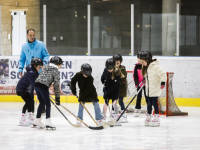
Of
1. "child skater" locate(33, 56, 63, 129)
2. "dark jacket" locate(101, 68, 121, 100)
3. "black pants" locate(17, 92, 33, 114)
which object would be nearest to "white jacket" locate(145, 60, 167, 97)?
"dark jacket" locate(101, 68, 121, 100)

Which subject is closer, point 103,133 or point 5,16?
point 103,133

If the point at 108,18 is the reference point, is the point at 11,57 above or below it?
below

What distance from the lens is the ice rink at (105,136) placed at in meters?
3.85

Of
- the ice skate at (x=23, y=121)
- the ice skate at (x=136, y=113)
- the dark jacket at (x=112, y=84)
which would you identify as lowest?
the ice skate at (x=136, y=113)

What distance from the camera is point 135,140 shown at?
13.8 feet

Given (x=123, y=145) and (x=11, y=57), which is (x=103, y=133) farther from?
(x=11, y=57)

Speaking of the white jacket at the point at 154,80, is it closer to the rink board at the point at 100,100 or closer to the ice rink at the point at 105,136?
the ice rink at the point at 105,136

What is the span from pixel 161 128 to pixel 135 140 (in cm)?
105

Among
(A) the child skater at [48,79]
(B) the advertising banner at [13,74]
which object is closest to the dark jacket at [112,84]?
(A) the child skater at [48,79]

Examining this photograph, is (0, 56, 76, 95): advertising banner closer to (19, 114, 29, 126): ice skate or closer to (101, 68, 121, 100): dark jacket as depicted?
(19, 114, 29, 126): ice skate

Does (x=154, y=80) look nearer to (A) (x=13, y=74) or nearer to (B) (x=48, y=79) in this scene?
(B) (x=48, y=79)

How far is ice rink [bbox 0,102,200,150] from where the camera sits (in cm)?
385

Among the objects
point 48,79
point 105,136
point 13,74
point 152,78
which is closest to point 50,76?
point 48,79

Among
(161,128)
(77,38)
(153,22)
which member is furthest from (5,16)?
(161,128)
